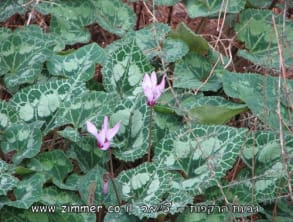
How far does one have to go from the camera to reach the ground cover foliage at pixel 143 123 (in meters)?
1.77

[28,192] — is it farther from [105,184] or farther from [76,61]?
[76,61]

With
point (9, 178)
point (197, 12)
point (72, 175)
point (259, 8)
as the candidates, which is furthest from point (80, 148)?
point (259, 8)

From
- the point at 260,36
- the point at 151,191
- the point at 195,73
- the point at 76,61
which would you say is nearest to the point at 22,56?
the point at 76,61

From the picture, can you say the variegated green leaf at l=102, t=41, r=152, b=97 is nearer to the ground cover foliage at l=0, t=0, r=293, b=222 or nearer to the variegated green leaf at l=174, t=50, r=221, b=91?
the ground cover foliage at l=0, t=0, r=293, b=222

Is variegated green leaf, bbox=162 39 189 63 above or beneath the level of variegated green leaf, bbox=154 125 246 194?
above

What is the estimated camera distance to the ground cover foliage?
1.77 metres

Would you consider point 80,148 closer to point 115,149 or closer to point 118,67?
point 115,149

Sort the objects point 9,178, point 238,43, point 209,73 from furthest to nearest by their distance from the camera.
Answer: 1. point 238,43
2. point 209,73
3. point 9,178

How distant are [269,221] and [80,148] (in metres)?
0.51

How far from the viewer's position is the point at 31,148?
184 cm

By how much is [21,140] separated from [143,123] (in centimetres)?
31

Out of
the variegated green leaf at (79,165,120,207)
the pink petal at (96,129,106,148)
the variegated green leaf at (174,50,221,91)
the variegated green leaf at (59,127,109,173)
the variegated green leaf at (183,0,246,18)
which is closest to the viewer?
the pink petal at (96,129,106,148)

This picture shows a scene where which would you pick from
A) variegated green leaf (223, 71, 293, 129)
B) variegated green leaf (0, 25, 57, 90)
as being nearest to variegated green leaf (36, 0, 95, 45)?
variegated green leaf (0, 25, 57, 90)

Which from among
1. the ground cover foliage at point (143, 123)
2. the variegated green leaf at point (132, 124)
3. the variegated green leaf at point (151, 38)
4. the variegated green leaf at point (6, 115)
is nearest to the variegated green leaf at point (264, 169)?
the ground cover foliage at point (143, 123)
